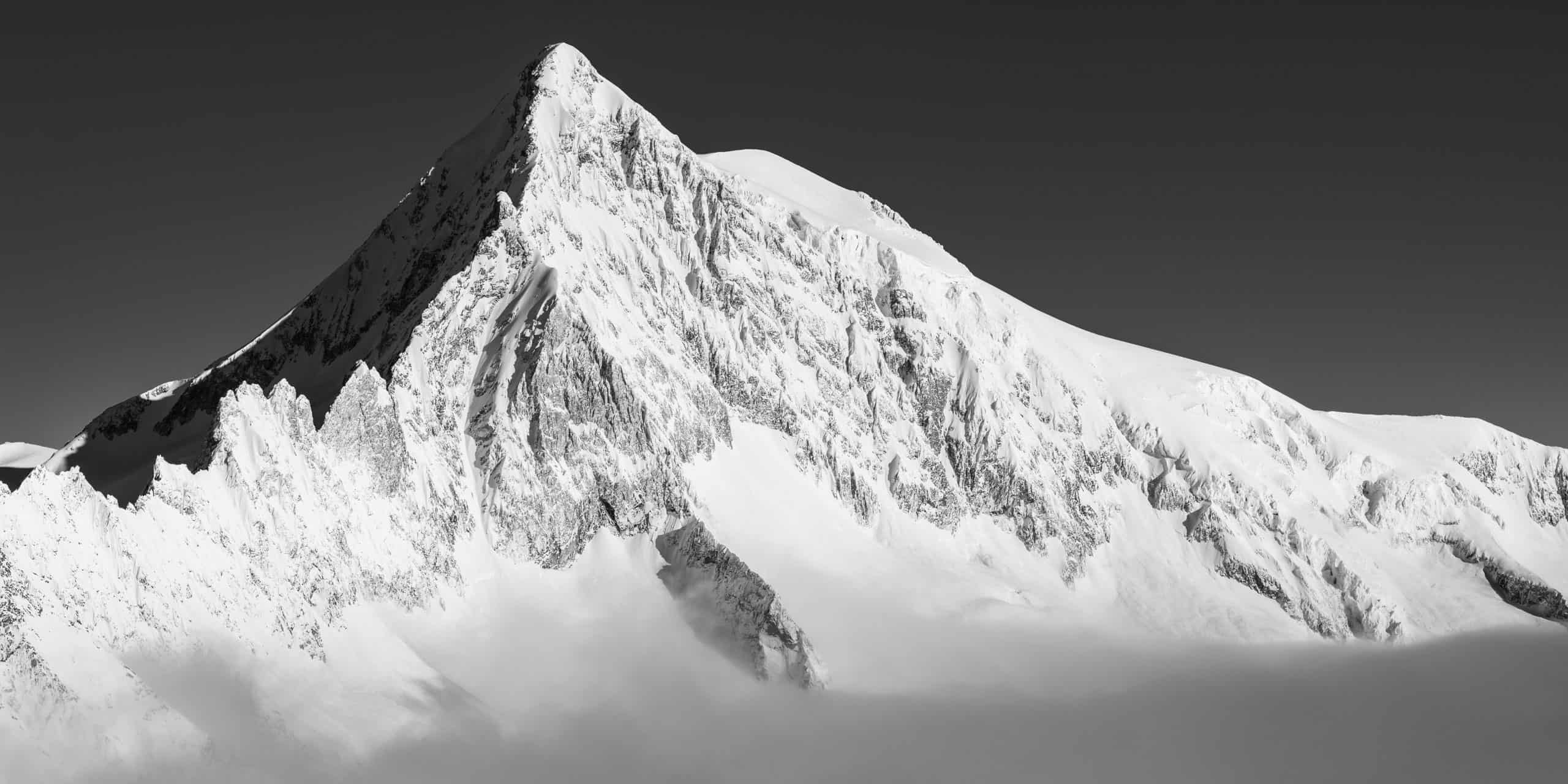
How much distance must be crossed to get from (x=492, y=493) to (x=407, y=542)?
17783 mm

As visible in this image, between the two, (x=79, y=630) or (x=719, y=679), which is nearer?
(x=79, y=630)

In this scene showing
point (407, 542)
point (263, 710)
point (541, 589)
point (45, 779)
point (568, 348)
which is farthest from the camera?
point (568, 348)

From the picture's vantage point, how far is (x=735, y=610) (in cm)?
18825

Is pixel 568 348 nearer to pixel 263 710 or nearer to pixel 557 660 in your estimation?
pixel 557 660

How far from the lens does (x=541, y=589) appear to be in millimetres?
183875

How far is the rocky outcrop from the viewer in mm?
184625

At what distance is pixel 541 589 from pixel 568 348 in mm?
36457

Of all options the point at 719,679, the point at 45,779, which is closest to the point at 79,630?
the point at 45,779

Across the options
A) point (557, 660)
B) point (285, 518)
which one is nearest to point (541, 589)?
point (557, 660)

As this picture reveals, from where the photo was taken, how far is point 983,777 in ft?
582

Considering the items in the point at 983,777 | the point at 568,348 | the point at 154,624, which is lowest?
the point at 983,777

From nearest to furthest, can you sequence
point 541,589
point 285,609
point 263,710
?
point 263,710, point 285,609, point 541,589

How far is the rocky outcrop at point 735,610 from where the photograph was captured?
184625 mm

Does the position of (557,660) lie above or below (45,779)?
above
